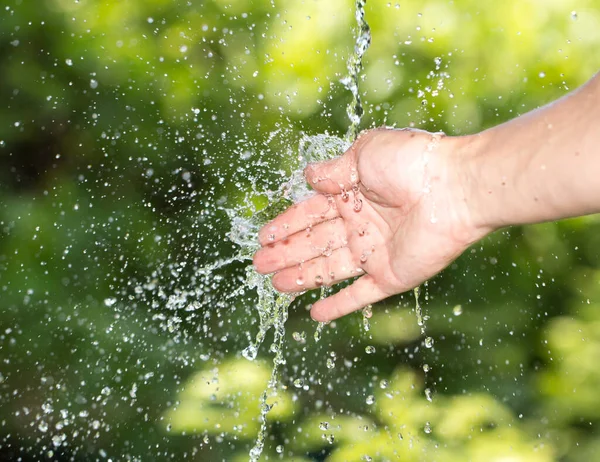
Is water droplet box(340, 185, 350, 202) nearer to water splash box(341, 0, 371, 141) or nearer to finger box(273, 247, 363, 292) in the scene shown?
finger box(273, 247, 363, 292)

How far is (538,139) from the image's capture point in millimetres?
853

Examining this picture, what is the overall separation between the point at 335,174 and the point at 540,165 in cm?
35

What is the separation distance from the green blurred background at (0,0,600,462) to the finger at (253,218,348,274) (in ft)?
1.78

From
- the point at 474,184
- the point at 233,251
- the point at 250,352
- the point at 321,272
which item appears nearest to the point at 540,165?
the point at 474,184

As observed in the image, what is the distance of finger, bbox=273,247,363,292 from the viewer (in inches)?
44.5

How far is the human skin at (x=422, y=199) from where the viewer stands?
824mm

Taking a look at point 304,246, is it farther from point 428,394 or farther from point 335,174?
point 428,394

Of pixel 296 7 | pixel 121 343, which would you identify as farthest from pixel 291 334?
pixel 296 7

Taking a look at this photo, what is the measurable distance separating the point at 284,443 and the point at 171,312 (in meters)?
A: 0.53

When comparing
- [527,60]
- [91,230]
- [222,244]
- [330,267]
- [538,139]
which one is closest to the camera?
[538,139]

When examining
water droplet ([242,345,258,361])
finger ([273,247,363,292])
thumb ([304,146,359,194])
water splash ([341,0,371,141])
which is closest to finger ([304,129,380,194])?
thumb ([304,146,359,194])

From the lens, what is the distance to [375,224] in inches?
43.0

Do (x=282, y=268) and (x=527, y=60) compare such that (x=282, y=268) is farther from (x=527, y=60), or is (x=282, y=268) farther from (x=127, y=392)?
(x=527, y=60)

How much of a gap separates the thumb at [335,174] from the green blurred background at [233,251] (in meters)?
0.57
